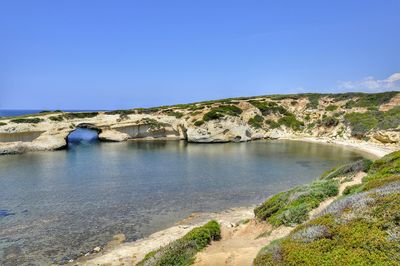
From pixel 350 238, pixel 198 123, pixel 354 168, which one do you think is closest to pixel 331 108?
pixel 198 123

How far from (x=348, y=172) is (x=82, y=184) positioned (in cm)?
2313

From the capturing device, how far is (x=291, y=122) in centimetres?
7619

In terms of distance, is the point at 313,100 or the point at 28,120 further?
the point at 313,100

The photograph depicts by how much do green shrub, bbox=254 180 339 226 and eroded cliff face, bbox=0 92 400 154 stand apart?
44.4 m

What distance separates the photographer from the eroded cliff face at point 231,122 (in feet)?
184

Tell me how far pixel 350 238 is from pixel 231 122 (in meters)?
60.1

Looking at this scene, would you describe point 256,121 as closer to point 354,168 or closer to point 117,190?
point 117,190

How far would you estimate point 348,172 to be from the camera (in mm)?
21438

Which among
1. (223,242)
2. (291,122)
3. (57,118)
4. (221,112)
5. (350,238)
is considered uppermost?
(221,112)

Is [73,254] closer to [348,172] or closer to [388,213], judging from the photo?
[388,213]

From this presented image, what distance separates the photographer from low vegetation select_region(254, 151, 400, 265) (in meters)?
7.23

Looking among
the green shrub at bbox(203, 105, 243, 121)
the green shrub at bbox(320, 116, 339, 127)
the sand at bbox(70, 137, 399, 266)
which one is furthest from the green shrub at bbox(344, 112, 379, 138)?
the sand at bbox(70, 137, 399, 266)

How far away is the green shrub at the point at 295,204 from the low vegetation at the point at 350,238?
4.57m

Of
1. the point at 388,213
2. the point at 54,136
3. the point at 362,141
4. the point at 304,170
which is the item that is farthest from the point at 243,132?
the point at 388,213
